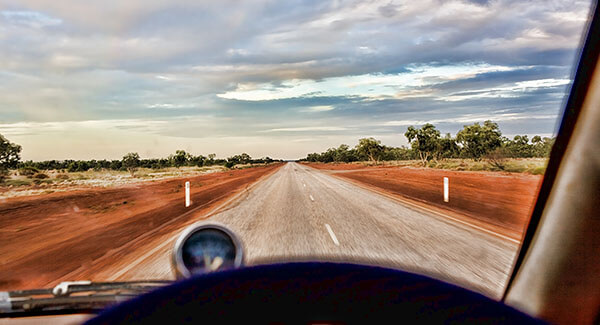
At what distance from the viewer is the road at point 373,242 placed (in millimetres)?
6332

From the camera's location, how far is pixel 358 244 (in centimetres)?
841

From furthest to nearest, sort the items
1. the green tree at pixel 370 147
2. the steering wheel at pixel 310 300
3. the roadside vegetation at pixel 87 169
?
the green tree at pixel 370 147
the roadside vegetation at pixel 87 169
the steering wheel at pixel 310 300

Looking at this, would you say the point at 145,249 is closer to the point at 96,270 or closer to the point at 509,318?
the point at 96,270

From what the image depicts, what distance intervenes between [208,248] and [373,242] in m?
6.78

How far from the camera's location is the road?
6.33 m

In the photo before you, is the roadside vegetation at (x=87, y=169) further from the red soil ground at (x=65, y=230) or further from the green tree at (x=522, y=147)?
the green tree at (x=522, y=147)

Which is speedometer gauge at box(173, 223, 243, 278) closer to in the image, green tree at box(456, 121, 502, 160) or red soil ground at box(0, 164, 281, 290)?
red soil ground at box(0, 164, 281, 290)

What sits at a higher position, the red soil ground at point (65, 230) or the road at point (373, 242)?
the road at point (373, 242)

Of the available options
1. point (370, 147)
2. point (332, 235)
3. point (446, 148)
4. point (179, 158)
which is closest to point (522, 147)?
point (332, 235)

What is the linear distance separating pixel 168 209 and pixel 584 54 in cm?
1644

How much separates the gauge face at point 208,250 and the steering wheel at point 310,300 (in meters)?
0.99

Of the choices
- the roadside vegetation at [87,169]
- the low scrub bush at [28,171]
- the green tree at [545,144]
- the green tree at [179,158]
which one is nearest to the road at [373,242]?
the green tree at [545,144]

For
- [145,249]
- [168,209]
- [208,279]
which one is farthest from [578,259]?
[168,209]

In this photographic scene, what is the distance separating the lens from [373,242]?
8.50 metres
